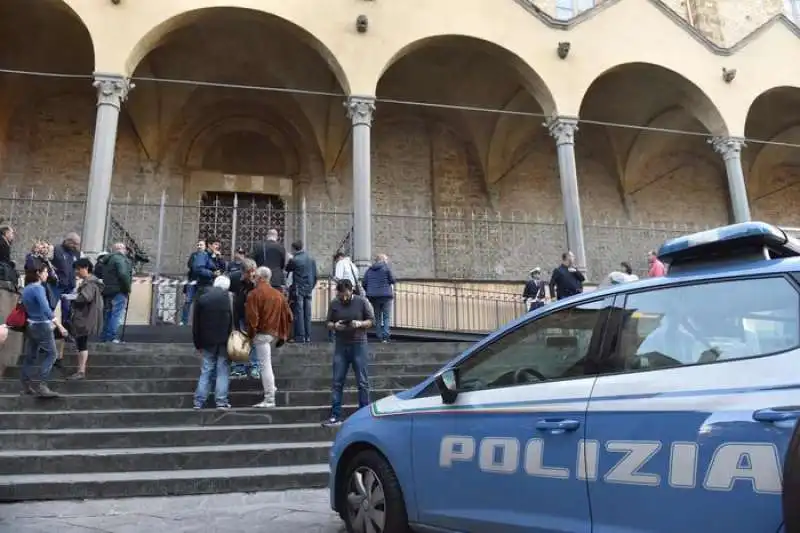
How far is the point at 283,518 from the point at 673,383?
2950mm

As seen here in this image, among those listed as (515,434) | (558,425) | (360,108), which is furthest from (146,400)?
(360,108)

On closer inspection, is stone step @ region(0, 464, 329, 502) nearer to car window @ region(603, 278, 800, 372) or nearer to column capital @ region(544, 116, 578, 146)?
car window @ region(603, 278, 800, 372)

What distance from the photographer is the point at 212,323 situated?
620cm

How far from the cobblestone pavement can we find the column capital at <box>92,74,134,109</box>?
818 cm

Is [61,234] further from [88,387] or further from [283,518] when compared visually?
[283,518]

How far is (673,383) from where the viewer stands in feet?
7.36

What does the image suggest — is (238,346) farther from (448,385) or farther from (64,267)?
(448,385)

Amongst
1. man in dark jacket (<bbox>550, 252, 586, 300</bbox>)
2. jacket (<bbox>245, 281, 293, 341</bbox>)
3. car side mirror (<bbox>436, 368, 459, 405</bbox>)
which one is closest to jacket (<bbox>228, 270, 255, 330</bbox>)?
jacket (<bbox>245, 281, 293, 341</bbox>)

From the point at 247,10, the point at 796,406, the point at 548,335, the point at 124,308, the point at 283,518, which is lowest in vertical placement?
the point at 283,518

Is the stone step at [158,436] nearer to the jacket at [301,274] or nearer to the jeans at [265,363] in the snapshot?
the jeans at [265,363]

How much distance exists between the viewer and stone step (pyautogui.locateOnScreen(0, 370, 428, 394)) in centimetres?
639

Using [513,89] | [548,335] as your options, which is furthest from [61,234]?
[548,335]

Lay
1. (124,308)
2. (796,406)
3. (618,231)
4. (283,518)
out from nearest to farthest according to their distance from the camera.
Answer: (796,406) < (283,518) < (124,308) < (618,231)

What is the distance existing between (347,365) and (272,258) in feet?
10.1
